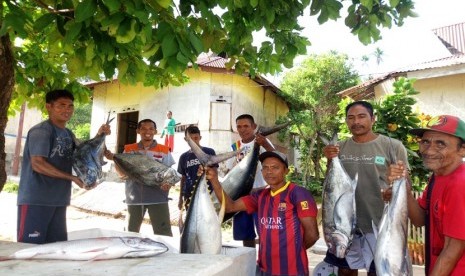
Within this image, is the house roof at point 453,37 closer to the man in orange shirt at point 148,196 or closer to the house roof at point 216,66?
the house roof at point 216,66

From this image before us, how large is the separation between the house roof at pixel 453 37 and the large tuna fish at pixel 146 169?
8.50 metres

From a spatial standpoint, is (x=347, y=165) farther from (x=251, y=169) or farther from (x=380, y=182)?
(x=251, y=169)

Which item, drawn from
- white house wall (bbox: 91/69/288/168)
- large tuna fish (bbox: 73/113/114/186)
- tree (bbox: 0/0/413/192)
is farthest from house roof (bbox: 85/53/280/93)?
large tuna fish (bbox: 73/113/114/186)

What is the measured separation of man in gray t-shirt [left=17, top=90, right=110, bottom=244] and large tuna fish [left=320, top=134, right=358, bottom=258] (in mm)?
1979

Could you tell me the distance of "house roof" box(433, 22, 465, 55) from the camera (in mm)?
9328

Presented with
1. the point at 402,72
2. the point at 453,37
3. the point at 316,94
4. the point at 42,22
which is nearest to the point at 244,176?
the point at 42,22

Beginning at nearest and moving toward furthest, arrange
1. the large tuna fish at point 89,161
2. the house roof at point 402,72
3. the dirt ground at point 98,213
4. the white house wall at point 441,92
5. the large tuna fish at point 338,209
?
the large tuna fish at point 338,209
the large tuna fish at point 89,161
the dirt ground at point 98,213
the house roof at point 402,72
the white house wall at point 441,92

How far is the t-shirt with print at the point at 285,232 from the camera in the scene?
272 cm

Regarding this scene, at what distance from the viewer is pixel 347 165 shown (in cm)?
304

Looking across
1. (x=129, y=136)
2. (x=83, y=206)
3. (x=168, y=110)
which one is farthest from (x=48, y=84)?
(x=129, y=136)

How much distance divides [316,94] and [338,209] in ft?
37.2

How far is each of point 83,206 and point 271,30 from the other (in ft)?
31.9

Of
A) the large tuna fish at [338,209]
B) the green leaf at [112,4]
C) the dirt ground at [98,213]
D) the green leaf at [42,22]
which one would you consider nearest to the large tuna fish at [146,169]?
the large tuna fish at [338,209]

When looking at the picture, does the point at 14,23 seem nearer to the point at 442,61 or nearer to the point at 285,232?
the point at 285,232
